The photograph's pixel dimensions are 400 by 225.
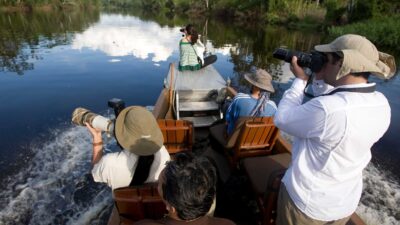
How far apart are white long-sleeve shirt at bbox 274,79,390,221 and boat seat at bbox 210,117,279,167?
3.98 ft

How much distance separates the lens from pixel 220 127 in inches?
155

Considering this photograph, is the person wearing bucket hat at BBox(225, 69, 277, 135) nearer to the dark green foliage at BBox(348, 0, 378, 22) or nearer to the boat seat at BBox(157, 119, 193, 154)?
the boat seat at BBox(157, 119, 193, 154)

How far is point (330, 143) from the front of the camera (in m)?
1.45

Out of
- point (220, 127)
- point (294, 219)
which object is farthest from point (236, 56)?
point (294, 219)

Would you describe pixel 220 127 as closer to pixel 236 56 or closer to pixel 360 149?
pixel 360 149

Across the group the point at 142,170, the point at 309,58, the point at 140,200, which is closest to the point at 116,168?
the point at 142,170

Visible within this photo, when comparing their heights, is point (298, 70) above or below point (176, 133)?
above

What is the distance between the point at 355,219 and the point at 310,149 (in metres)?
1.26

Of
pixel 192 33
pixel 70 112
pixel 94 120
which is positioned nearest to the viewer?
pixel 94 120

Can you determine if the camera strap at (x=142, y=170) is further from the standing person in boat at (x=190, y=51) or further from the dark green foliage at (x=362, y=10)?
the dark green foliage at (x=362, y=10)

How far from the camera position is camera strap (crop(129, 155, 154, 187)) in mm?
1879

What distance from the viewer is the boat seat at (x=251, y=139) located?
9.80 ft

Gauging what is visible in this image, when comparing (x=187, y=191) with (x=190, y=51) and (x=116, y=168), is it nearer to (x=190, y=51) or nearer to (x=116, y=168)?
(x=116, y=168)

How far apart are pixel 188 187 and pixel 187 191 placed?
17 millimetres
